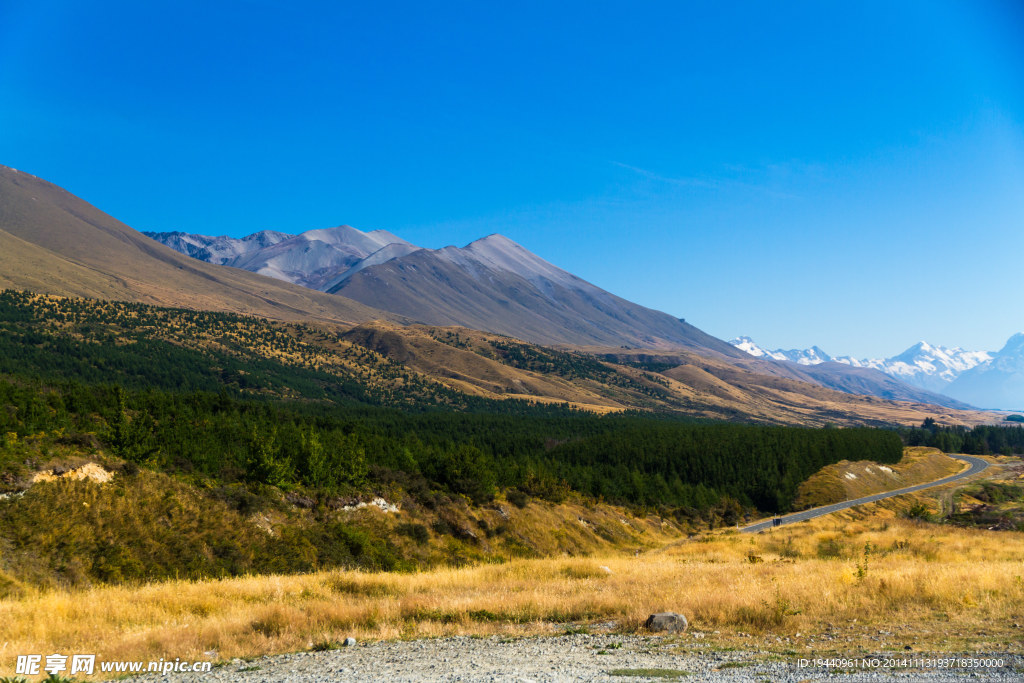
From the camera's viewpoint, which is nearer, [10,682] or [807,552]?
[10,682]

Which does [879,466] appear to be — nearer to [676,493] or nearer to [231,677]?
[676,493]

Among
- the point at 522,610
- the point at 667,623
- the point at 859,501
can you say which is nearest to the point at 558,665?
the point at 667,623

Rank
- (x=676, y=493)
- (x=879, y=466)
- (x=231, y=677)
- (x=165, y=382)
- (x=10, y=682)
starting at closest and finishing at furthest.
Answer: (x=10, y=682), (x=231, y=677), (x=676, y=493), (x=879, y=466), (x=165, y=382)

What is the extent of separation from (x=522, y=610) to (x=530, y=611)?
9.8 inches

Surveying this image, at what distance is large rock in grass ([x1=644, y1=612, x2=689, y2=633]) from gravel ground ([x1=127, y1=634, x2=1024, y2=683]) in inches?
29.9

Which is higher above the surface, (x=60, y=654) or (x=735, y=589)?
(x=735, y=589)

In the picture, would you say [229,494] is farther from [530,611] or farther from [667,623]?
[667,623]

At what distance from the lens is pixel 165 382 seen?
177 metres

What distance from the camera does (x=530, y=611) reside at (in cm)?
1514

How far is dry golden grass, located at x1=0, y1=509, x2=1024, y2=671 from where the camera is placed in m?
12.1

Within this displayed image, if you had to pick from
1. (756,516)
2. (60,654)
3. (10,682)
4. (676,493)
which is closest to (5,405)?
(60,654)

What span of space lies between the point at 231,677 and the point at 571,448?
117 m

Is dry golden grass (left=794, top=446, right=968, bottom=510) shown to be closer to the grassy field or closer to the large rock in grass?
the grassy field

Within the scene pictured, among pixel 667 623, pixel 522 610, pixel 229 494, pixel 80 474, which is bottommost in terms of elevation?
pixel 229 494
